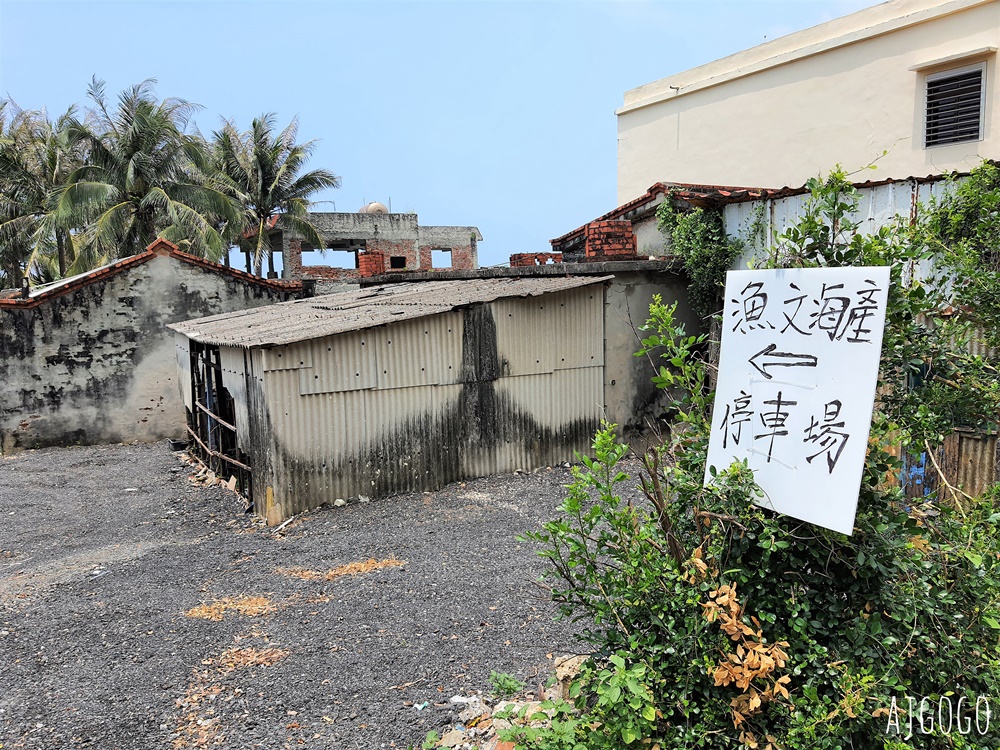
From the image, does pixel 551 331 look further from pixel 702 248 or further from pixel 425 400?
pixel 702 248

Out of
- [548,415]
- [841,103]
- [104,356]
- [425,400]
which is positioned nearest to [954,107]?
[841,103]

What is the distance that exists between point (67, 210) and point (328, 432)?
15.9 meters

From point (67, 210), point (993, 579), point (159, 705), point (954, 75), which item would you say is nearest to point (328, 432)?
point (159, 705)

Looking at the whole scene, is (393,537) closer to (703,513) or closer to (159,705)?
(159,705)

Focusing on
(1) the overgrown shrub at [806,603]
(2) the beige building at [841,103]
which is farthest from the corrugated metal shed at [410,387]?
(1) the overgrown shrub at [806,603]

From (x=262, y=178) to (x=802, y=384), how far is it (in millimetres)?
30769

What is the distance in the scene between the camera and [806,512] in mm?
2357

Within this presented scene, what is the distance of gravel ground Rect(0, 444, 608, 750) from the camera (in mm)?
4301

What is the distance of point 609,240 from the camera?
11562 millimetres

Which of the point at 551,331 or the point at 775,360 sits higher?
the point at 775,360

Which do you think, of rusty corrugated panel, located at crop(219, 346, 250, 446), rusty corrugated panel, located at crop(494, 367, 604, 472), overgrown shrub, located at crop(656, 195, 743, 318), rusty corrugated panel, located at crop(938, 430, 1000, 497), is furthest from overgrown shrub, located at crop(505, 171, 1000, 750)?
overgrown shrub, located at crop(656, 195, 743, 318)

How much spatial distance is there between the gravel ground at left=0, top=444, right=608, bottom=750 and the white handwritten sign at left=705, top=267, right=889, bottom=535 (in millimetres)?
1695

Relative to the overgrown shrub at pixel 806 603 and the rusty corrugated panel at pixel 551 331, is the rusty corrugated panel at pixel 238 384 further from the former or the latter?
the overgrown shrub at pixel 806 603

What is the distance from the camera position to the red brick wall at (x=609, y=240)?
11523mm
